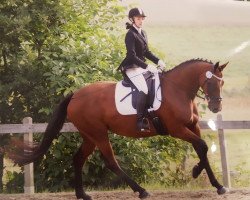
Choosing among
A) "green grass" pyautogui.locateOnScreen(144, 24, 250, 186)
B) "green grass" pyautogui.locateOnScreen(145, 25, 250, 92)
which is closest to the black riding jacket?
"green grass" pyautogui.locateOnScreen(144, 24, 250, 186)

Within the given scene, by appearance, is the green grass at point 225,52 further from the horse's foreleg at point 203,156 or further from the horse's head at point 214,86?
the horse's head at point 214,86

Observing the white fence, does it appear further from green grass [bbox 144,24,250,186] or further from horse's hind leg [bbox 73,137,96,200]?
green grass [bbox 144,24,250,186]

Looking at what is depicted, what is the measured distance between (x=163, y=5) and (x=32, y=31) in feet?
91.7

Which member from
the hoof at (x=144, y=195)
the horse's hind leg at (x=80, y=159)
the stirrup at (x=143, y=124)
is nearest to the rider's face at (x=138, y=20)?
the stirrup at (x=143, y=124)

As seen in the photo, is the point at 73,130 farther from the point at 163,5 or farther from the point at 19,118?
the point at 163,5

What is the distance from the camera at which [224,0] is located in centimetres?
4234

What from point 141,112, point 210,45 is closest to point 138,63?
point 141,112

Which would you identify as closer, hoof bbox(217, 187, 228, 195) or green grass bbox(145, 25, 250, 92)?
hoof bbox(217, 187, 228, 195)

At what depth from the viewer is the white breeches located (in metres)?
9.84

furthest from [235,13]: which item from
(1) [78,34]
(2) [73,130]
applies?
(2) [73,130]

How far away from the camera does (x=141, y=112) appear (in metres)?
9.86

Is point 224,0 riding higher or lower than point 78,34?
higher

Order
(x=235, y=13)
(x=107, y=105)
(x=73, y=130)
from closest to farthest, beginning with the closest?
1. (x=107, y=105)
2. (x=73, y=130)
3. (x=235, y=13)

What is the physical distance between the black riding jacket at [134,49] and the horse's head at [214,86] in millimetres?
1136
